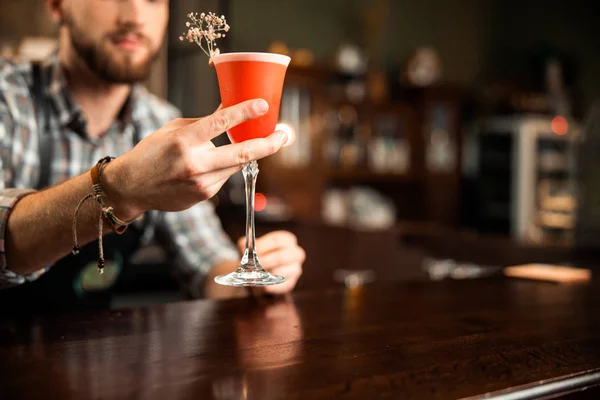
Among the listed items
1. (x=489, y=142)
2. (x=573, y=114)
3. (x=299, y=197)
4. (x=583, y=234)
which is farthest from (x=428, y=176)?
(x=583, y=234)

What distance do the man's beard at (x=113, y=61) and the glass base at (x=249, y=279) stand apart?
1.59 feet

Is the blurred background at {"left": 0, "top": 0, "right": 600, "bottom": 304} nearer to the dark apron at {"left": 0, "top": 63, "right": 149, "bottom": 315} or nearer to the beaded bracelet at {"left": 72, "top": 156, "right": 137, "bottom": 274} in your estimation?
the dark apron at {"left": 0, "top": 63, "right": 149, "bottom": 315}

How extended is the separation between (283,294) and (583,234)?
1519mm

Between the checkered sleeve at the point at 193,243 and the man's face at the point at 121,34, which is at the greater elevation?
the man's face at the point at 121,34

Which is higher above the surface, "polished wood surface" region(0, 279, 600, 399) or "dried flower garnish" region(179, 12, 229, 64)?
"dried flower garnish" region(179, 12, 229, 64)

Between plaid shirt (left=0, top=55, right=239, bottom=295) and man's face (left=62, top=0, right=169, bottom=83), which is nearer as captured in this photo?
man's face (left=62, top=0, right=169, bottom=83)

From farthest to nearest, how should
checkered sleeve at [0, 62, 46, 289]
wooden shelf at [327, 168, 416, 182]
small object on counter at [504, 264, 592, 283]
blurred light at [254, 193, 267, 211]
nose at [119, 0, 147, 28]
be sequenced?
wooden shelf at [327, 168, 416, 182], blurred light at [254, 193, 267, 211], small object on counter at [504, 264, 592, 283], checkered sleeve at [0, 62, 46, 289], nose at [119, 0, 147, 28]

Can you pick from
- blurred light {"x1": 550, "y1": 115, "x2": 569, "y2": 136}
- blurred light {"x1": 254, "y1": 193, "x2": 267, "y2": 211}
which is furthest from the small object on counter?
blurred light {"x1": 550, "y1": 115, "x2": 569, "y2": 136}

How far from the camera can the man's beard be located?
3.88ft

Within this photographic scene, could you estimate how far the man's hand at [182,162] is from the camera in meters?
0.77

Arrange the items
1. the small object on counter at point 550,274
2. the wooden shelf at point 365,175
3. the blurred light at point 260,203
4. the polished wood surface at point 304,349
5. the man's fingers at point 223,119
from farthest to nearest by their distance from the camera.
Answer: the wooden shelf at point 365,175 → the blurred light at point 260,203 → the small object on counter at point 550,274 → the man's fingers at point 223,119 → the polished wood surface at point 304,349

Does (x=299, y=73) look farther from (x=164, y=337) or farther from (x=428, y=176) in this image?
(x=164, y=337)

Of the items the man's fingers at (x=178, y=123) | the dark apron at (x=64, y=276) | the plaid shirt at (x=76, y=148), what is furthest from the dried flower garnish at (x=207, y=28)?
the dark apron at (x=64, y=276)

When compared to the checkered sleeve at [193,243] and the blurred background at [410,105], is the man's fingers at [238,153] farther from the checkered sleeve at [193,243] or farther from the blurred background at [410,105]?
the blurred background at [410,105]
